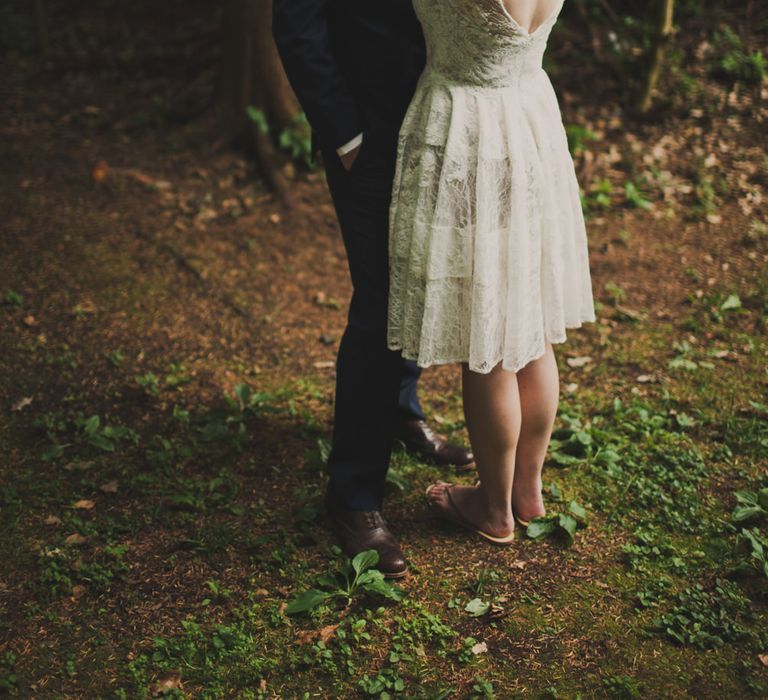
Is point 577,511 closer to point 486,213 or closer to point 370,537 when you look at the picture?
point 370,537

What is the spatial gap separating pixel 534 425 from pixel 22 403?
2338 mm

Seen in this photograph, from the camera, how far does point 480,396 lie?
2.62m

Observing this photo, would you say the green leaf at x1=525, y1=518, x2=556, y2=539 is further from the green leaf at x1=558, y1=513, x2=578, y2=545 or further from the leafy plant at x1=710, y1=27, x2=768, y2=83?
the leafy plant at x1=710, y1=27, x2=768, y2=83

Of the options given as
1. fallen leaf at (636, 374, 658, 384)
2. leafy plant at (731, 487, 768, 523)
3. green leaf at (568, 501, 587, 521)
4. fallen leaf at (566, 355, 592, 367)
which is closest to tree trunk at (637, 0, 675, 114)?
fallen leaf at (566, 355, 592, 367)

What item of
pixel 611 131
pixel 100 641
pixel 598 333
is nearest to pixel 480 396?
pixel 100 641

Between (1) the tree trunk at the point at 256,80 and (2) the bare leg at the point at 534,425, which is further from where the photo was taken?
(1) the tree trunk at the point at 256,80

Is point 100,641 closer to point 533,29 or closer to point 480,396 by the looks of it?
point 480,396

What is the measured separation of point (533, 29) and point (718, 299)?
266cm

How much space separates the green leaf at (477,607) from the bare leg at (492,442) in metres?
0.32

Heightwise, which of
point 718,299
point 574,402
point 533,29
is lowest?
point 574,402

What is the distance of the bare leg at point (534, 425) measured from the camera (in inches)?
107

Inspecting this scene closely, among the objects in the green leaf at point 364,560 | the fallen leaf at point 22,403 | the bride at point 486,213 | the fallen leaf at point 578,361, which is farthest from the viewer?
the fallen leaf at point 578,361

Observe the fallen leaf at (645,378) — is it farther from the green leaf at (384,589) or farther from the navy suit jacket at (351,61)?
the navy suit jacket at (351,61)

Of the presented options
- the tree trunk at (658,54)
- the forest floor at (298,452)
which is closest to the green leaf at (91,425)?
the forest floor at (298,452)
